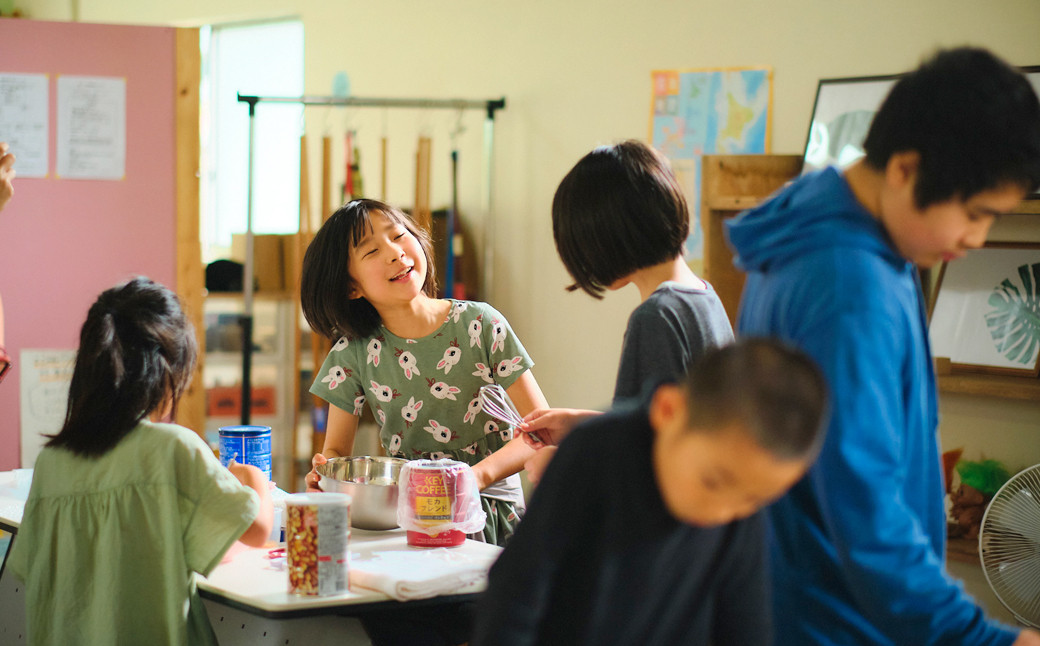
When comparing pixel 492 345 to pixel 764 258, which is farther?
pixel 492 345

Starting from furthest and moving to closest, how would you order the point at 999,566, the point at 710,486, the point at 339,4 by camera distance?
the point at 339,4, the point at 999,566, the point at 710,486

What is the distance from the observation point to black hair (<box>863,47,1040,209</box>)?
34.3 inches

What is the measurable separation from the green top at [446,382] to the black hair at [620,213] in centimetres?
58

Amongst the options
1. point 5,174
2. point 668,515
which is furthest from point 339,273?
point 668,515

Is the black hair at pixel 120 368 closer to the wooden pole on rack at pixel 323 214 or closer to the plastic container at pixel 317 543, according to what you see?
the plastic container at pixel 317 543

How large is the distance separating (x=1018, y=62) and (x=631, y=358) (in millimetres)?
2019

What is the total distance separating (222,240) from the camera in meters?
4.95

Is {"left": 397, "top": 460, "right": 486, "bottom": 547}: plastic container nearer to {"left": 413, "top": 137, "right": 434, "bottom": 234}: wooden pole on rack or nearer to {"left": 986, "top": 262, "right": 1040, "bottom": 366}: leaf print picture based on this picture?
{"left": 986, "top": 262, "right": 1040, "bottom": 366}: leaf print picture

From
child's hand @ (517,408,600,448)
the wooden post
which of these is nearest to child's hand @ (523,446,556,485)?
child's hand @ (517,408,600,448)

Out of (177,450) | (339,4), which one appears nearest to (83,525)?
(177,450)

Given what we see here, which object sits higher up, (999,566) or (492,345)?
(492,345)

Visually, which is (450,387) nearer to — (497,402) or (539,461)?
(497,402)

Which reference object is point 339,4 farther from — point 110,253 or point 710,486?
point 710,486

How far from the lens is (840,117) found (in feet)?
9.32
